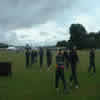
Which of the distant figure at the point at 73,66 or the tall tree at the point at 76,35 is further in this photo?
the tall tree at the point at 76,35

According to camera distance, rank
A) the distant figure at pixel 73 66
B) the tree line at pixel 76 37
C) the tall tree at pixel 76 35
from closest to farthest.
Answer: the distant figure at pixel 73 66
the tree line at pixel 76 37
the tall tree at pixel 76 35

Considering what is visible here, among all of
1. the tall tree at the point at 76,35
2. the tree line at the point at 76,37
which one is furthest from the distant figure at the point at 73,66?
the tall tree at the point at 76,35

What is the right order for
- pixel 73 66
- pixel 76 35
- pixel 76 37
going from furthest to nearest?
1. pixel 76 35
2. pixel 76 37
3. pixel 73 66

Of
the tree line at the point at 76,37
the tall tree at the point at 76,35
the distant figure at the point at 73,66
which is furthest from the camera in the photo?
the tall tree at the point at 76,35

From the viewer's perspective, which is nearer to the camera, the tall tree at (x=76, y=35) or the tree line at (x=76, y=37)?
the tree line at (x=76, y=37)

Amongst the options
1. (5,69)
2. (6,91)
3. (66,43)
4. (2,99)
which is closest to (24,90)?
(6,91)

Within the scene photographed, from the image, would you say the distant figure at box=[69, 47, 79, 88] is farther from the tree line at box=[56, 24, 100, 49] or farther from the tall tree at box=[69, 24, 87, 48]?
the tall tree at box=[69, 24, 87, 48]

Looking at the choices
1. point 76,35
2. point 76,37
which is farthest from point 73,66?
point 76,35

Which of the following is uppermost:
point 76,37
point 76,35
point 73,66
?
point 76,35

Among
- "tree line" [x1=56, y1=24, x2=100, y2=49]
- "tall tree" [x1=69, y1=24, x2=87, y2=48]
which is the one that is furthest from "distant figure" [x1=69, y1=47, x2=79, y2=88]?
"tall tree" [x1=69, y1=24, x2=87, y2=48]

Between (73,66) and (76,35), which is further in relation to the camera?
(76,35)

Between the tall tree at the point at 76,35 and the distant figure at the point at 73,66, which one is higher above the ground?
A: the tall tree at the point at 76,35

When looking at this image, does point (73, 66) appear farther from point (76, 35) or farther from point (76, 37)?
point (76, 35)

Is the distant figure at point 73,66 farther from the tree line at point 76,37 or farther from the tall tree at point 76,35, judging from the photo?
the tall tree at point 76,35
